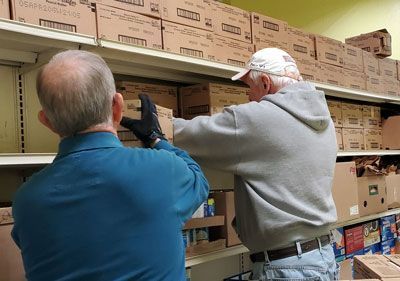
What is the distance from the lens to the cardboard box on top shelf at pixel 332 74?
8.59 feet

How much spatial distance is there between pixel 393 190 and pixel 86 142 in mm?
2712

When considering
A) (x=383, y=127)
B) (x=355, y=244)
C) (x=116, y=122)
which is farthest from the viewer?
(x=383, y=127)

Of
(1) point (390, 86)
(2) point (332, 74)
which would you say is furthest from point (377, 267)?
(1) point (390, 86)

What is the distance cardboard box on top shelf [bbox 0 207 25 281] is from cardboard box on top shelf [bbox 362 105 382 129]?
8.16 feet

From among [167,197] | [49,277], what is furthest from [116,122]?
[49,277]

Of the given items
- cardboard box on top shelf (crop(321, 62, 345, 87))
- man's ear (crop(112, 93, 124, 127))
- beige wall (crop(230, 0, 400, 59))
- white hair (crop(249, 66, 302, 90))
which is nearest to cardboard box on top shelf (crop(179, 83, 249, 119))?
white hair (crop(249, 66, 302, 90))

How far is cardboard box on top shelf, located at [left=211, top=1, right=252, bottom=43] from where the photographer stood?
195 cm

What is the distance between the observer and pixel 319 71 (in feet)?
8.45

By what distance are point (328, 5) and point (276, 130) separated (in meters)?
2.99

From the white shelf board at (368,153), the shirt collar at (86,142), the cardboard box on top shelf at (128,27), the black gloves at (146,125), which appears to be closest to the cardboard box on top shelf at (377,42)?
the white shelf board at (368,153)

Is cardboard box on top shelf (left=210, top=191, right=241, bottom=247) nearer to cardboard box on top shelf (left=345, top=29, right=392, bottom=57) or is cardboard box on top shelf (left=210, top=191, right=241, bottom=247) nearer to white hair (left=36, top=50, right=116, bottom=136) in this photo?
white hair (left=36, top=50, right=116, bottom=136)

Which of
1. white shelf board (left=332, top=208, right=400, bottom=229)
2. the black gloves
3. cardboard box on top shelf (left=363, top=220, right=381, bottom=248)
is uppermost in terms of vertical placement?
the black gloves

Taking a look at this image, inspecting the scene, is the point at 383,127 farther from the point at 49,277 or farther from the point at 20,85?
the point at 49,277

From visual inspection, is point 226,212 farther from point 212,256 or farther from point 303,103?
point 303,103
